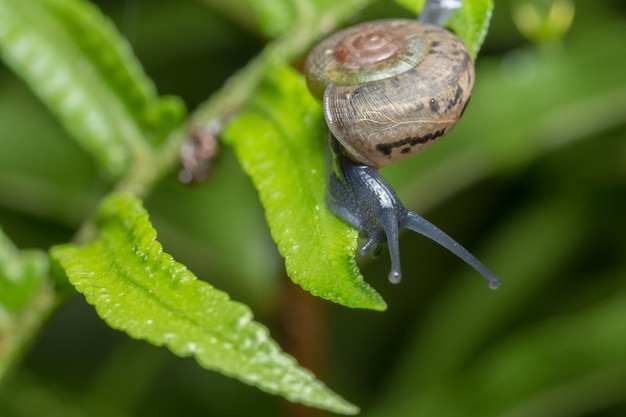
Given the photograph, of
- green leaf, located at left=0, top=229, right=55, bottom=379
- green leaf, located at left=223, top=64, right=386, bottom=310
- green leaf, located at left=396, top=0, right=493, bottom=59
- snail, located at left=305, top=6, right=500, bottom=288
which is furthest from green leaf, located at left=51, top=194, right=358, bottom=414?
green leaf, located at left=396, top=0, right=493, bottom=59

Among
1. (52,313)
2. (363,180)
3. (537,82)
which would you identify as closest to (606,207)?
(537,82)

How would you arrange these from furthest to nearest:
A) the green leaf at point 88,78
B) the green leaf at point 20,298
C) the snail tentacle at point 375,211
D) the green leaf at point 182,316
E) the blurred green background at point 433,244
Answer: the blurred green background at point 433,244, the green leaf at point 88,78, the green leaf at point 20,298, the snail tentacle at point 375,211, the green leaf at point 182,316

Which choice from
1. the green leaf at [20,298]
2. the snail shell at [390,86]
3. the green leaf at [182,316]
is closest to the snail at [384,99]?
the snail shell at [390,86]

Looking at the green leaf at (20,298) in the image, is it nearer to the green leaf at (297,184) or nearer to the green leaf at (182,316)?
the green leaf at (182,316)

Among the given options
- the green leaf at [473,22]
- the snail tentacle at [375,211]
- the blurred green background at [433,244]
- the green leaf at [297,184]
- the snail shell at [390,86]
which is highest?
the green leaf at [473,22]

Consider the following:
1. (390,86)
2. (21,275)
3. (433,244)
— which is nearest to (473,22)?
(390,86)

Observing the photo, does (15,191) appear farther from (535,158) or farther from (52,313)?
(535,158)

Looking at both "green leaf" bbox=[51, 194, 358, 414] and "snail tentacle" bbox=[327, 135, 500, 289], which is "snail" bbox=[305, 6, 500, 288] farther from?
"green leaf" bbox=[51, 194, 358, 414]

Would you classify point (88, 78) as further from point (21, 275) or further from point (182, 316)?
point (182, 316)
